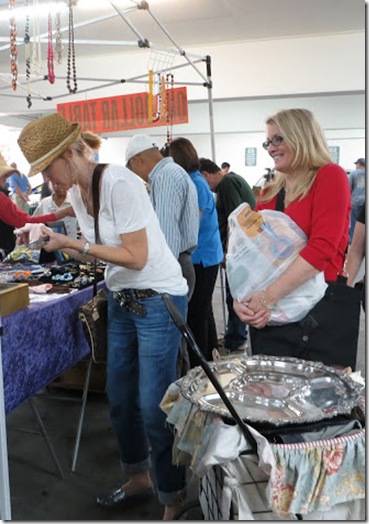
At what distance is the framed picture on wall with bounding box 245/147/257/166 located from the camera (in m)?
10.9

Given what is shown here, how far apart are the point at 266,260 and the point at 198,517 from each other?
0.88m

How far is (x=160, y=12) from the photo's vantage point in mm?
4566

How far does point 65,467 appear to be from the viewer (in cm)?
204

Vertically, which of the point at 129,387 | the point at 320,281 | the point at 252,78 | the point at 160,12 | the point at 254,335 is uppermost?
the point at 160,12

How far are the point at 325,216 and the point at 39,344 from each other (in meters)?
1.07

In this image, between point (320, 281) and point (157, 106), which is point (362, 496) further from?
point (157, 106)

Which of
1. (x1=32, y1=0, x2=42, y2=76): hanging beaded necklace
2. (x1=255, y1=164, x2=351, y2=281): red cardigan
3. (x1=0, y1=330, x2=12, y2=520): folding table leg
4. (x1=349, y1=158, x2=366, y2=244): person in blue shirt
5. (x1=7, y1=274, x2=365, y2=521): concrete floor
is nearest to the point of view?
(x1=0, y1=330, x2=12, y2=520): folding table leg

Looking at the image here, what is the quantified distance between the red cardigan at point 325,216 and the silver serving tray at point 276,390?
28 centimetres

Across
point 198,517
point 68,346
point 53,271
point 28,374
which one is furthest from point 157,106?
point 198,517

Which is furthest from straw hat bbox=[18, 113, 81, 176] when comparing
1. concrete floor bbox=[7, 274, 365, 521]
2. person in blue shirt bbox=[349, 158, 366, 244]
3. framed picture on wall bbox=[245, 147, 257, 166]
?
framed picture on wall bbox=[245, 147, 257, 166]

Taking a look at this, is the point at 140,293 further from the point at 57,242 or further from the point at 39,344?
the point at 39,344

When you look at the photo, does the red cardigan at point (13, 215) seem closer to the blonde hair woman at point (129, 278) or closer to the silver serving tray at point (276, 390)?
the blonde hair woman at point (129, 278)

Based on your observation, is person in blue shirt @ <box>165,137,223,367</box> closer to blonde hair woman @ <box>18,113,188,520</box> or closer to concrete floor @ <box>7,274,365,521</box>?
concrete floor @ <box>7,274,365,521</box>

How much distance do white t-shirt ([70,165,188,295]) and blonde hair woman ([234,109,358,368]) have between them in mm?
281
